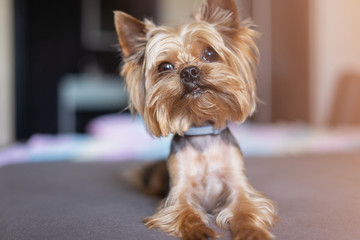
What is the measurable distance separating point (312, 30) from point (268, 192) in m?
4.80

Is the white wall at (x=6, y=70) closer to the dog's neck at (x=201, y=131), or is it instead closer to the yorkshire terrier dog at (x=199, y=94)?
the yorkshire terrier dog at (x=199, y=94)

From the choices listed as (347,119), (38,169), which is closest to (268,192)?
(38,169)

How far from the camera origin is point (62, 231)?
130 centimetres

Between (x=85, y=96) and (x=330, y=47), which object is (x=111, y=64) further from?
(x=330, y=47)

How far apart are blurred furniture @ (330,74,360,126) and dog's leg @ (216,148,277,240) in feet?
12.1

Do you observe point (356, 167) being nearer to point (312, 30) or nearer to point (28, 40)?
point (312, 30)

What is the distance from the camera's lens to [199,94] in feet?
5.24

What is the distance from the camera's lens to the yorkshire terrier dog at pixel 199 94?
1.61m

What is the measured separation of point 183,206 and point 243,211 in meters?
0.25

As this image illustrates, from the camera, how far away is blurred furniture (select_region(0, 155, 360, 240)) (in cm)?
129

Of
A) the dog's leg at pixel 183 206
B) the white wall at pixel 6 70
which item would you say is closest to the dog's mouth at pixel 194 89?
the dog's leg at pixel 183 206

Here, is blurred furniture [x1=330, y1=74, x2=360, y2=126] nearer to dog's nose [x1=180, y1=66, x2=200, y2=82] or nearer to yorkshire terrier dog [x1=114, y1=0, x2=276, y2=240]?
yorkshire terrier dog [x1=114, y1=0, x2=276, y2=240]

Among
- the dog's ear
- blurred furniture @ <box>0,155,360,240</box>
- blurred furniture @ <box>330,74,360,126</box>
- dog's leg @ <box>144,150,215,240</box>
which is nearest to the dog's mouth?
dog's leg @ <box>144,150,215,240</box>

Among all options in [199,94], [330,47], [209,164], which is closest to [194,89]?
[199,94]
